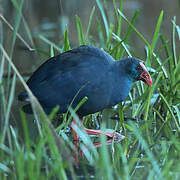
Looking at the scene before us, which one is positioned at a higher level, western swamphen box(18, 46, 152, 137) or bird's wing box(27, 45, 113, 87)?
bird's wing box(27, 45, 113, 87)

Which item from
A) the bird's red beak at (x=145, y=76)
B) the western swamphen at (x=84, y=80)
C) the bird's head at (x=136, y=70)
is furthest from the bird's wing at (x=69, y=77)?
the bird's red beak at (x=145, y=76)

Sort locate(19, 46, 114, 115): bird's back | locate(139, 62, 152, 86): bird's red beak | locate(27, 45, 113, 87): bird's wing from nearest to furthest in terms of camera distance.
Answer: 1. locate(19, 46, 114, 115): bird's back
2. locate(27, 45, 113, 87): bird's wing
3. locate(139, 62, 152, 86): bird's red beak

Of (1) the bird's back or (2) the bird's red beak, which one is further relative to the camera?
(2) the bird's red beak

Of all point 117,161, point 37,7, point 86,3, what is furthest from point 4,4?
point 117,161

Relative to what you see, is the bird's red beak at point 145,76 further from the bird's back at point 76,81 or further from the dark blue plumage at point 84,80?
the bird's back at point 76,81

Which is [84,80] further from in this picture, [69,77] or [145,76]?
[145,76]

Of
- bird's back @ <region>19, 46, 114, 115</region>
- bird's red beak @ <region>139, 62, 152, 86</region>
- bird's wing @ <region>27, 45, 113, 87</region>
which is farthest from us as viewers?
bird's red beak @ <region>139, 62, 152, 86</region>

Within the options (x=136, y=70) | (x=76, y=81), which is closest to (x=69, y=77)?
(x=76, y=81)

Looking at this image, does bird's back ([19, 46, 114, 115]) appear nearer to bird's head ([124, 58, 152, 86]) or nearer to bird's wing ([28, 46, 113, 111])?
bird's wing ([28, 46, 113, 111])

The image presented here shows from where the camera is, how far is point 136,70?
3.98 metres

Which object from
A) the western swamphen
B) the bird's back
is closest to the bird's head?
the western swamphen

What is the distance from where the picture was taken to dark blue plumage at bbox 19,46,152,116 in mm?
3771

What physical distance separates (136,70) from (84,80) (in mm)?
465

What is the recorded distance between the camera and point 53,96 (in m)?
3.83
